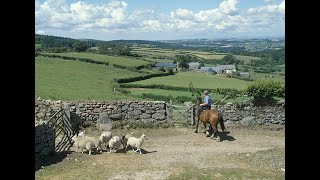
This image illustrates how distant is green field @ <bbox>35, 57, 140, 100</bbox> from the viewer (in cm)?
3556

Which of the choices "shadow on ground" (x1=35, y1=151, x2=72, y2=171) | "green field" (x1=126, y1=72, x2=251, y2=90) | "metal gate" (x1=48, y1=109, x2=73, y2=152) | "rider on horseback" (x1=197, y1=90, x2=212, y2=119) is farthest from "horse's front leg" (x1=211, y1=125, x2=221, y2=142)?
"green field" (x1=126, y1=72, x2=251, y2=90)

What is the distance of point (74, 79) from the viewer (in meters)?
45.5

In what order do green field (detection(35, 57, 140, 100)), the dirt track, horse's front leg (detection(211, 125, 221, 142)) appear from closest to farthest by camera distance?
the dirt track, horse's front leg (detection(211, 125, 221, 142)), green field (detection(35, 57, 140, 100))

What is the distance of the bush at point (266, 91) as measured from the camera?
20688 millimetres

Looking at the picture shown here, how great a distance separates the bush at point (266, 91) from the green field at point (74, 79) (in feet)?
50.6

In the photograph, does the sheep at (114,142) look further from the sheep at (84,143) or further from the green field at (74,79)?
the green field at (74,79)

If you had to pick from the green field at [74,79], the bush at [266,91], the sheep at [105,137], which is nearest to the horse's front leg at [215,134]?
the bush at [266,91]

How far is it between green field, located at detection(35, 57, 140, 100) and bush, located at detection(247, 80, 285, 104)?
15.4 m

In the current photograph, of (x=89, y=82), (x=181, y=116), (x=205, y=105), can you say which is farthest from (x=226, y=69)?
(x=205, y=105)

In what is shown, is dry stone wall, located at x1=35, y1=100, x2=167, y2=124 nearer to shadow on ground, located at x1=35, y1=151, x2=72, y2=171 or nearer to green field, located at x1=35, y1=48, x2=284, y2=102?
shadow on ground, located at x1=35, y1=151, x2=72, y2=171

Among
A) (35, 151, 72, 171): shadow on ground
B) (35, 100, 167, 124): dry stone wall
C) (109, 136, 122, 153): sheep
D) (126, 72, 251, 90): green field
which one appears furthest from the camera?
(126, 72, 251, 90): green field

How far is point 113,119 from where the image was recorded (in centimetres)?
1959
